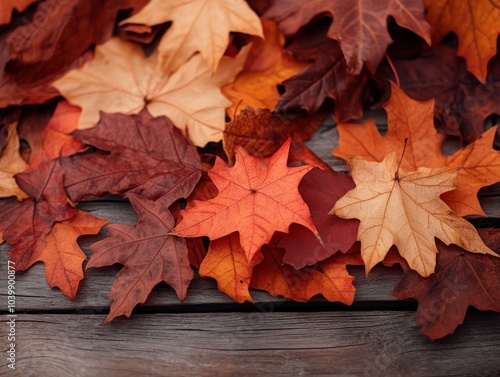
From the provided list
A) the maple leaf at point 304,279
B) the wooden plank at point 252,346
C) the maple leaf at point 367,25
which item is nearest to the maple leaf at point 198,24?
the maple leaf at point 367,25

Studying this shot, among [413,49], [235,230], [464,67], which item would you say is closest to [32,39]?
[235,230]

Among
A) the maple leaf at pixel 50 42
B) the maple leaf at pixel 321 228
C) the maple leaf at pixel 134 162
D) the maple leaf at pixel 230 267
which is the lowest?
the maple leaf at pixel 230 267

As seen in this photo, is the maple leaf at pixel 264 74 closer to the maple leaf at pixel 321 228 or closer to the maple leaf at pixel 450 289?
the maple leaf at pixel 321 228

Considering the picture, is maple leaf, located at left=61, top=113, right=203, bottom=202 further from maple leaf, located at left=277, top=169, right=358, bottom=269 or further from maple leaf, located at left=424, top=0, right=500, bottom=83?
maple leaf, located at left=424, top=0, right=500, bottom=83

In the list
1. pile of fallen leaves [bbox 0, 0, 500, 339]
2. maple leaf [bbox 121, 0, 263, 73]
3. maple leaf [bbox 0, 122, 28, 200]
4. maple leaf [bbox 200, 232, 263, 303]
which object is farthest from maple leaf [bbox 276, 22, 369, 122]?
maple leaf [bbox 0, 122, 28, 200]

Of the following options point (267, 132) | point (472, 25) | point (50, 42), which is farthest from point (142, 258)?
point (472, 25)

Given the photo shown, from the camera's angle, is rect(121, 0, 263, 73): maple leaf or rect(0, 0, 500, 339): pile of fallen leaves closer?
rect(0, 0, 500, 339): pile of fallen leaves
